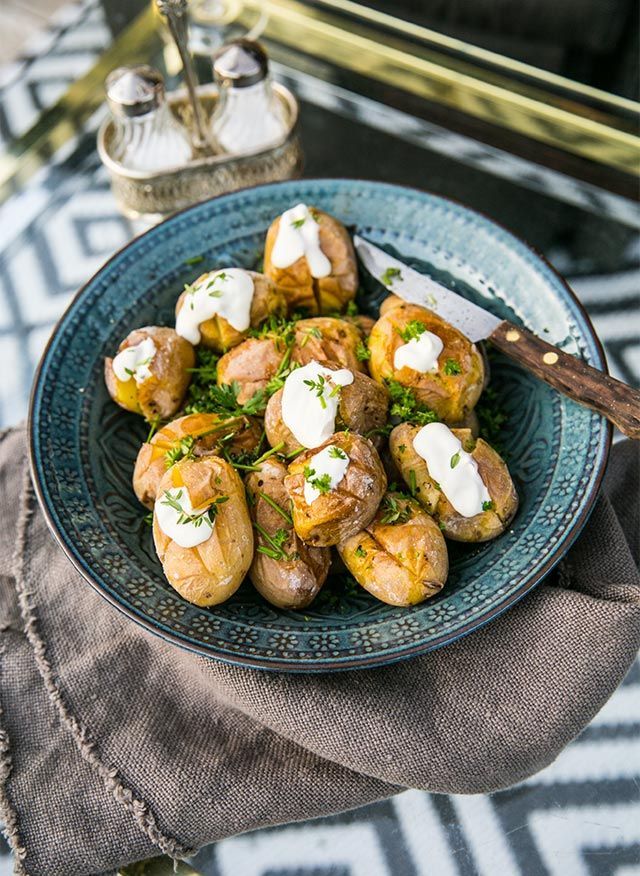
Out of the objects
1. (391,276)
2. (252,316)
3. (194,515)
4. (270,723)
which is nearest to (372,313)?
(391,276)

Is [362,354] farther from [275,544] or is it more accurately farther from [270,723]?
[270,723]

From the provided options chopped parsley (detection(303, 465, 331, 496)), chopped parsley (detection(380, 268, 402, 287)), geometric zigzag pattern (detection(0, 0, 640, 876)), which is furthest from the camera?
chopped parsley (detection(380, 268, 402, 287))

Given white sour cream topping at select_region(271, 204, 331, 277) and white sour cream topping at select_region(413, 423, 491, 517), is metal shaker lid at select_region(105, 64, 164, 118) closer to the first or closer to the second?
white sour cream topping at select_region(271, 204, 331, 277)

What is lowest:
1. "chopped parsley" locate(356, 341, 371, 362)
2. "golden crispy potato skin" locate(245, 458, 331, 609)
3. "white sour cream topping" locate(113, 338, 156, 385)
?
"golden crispy potato skin" locate(245, 458, 331, 609)

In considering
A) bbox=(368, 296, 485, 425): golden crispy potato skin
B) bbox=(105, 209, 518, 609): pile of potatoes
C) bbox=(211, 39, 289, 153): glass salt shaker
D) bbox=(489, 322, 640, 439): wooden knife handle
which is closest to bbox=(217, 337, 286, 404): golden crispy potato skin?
bbox=(105, 209, 518, 609): pile of potatoes

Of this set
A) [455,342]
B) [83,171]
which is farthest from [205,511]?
[83,171]

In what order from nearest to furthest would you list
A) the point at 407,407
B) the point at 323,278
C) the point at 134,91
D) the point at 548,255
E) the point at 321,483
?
1. the point at 321,483
2. the point at 407,407
3. the point at 323,278
4. the point at 134,91
5. the point at 548,255
